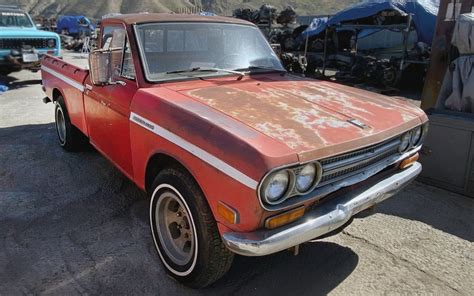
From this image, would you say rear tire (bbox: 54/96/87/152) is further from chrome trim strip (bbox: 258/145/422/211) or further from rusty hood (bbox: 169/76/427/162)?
chrome trim strip (bbox: 258/145/422/211)

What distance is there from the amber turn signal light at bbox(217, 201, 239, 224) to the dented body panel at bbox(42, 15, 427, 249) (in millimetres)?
20

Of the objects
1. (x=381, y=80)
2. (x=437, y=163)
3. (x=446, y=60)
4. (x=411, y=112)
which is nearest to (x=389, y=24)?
(x=381, y=80)

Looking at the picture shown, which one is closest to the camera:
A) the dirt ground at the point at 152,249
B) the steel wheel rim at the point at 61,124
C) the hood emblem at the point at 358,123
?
the hood emblem at the point at 358,123

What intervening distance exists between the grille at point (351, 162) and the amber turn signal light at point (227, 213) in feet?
1.86

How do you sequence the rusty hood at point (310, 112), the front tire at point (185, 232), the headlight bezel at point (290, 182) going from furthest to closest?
the front tire at point (185, 232), the rusty hood at point (310, 112), the headlight bezel at point (290, 182)

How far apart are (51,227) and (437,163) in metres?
4.17

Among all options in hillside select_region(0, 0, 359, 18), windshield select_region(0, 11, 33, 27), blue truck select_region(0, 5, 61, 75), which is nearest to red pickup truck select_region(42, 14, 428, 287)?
blue truck select_region(0, 5, 61, 75)

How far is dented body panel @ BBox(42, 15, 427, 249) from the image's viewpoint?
2.16 metres

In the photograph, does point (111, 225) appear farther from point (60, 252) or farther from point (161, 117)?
point (161, 117)

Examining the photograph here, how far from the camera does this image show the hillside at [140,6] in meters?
70.6

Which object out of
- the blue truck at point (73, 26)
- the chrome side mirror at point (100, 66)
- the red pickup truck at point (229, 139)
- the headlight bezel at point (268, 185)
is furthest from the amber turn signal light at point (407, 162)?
the blue truck at point (73, 26)

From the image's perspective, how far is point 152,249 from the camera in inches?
127

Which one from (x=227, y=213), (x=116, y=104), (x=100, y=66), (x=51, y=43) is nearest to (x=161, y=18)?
(x=100, y=66)

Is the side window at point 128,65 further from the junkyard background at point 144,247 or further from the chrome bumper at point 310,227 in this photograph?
the chrome bumper at point 310,227
